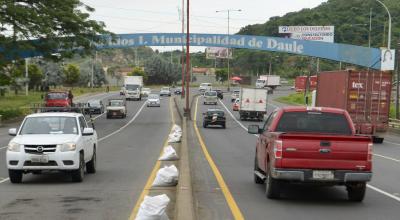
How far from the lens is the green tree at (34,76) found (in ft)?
358

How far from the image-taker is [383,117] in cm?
3584

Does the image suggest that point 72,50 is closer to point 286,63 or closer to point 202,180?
point 202,180

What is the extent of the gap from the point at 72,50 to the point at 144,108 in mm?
29515

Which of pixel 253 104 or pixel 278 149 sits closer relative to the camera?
pixel 278 149

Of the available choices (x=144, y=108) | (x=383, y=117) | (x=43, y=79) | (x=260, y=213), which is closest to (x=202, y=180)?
(x=260, y=213)

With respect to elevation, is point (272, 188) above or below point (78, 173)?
above

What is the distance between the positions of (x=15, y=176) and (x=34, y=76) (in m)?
101

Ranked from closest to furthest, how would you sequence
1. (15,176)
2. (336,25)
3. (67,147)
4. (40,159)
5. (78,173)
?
(40,159) → (67,147) → (15,176) → (78,173) → (336,25)

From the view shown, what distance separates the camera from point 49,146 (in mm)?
15133

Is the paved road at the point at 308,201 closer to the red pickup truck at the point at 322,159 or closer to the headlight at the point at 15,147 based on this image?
Result: the red pickup truck at the point at 322,159

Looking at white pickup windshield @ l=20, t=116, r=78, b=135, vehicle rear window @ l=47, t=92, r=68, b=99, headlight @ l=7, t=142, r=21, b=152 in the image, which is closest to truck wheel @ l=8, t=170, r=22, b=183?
headlight @ l=7, t=142, r=21, b=152

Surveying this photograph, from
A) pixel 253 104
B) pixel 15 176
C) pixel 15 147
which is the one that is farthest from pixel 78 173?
pixel 253 104

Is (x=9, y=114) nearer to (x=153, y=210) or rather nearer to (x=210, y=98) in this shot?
(x=210, y=98)

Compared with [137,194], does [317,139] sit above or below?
above
